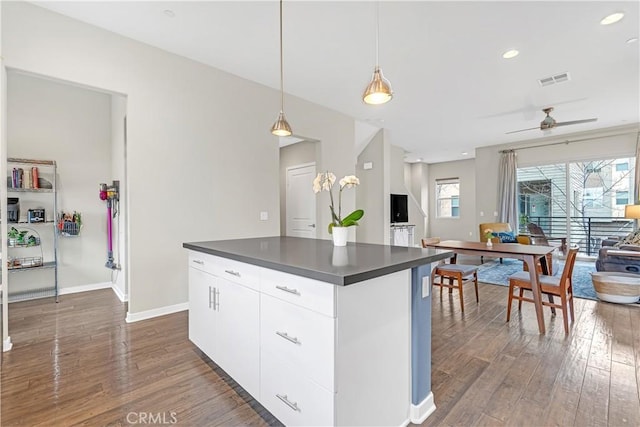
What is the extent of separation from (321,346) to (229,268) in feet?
3.06

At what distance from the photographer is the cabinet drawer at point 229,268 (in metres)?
1.77

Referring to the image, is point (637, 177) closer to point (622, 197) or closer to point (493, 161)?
point (622, 197)

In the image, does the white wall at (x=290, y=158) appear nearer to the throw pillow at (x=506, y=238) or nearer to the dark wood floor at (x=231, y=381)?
the dark wood floor at (x=231, y=381)

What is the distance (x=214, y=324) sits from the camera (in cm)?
216

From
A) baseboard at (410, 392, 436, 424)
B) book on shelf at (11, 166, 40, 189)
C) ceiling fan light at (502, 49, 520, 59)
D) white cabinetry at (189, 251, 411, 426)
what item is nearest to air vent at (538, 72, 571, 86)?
ceiling fan light at (502, 49, 520, 59)

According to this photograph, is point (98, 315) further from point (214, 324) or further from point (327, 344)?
point (327, 344)

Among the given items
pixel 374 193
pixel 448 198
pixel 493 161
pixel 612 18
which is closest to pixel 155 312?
pixel 374 193

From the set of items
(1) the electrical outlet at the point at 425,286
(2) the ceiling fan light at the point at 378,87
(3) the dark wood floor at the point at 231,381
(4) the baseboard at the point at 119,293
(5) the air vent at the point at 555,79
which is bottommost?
(3) the dark wood floor at the point at 231,381

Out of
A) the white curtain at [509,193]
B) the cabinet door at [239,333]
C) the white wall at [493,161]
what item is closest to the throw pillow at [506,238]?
the white curtain at [509,193]

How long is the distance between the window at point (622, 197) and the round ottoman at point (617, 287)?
3.75 metres

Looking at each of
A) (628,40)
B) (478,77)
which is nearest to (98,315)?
(478,77)

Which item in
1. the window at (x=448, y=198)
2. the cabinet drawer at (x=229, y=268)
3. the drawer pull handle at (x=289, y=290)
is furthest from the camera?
the window at (x=448, y=198)

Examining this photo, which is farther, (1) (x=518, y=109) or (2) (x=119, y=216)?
(1) (x=518, y=109)

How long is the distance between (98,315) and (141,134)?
207 centimetres
